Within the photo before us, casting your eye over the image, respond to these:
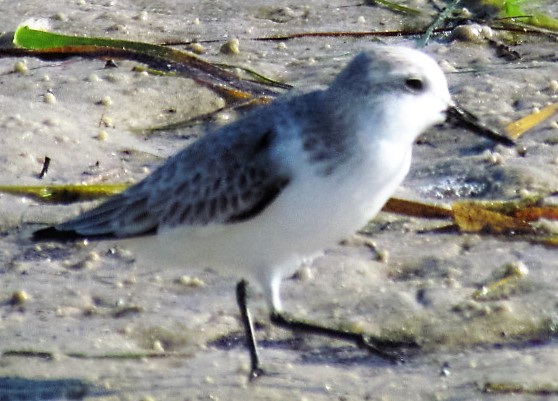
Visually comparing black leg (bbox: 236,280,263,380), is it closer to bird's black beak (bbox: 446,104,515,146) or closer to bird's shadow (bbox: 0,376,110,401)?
bird's shadow (bbox: 0,376,110,401)

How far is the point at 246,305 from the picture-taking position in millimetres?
4887

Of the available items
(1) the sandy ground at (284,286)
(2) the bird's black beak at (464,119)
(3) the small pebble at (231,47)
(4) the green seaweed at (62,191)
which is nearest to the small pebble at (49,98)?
(1) the sandy ground at (284,286)

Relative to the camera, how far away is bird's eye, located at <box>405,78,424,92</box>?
4.43 m

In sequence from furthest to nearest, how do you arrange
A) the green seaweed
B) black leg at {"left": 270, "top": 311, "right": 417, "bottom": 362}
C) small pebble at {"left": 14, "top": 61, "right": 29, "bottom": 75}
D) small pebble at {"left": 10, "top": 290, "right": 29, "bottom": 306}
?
small pebble at {"left": 14, "top": 61, "right": 29, "bottom": 75} → the green seaweed → small pebble at {"left": 10, "top": 290, "right": 29, "bottom": 306} → black leg at {"left": 270, "top": 311, "right": 417, "bottom": 362}

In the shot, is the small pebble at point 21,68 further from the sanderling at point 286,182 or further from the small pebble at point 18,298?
the sanderling at point 286,182

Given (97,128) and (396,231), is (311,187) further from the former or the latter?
(97,128)

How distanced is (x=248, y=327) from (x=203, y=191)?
0.54 metres

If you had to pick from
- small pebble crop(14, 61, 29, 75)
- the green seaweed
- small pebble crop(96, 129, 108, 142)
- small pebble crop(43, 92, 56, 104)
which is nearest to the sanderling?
the green seaweed

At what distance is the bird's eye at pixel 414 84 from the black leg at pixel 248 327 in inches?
41.9

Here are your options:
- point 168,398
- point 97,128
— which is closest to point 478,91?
point 97,128

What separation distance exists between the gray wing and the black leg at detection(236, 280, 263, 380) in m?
0.40

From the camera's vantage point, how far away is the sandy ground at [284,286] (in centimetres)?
455

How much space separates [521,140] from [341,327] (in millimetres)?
1908

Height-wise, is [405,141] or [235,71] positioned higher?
[405,141]
